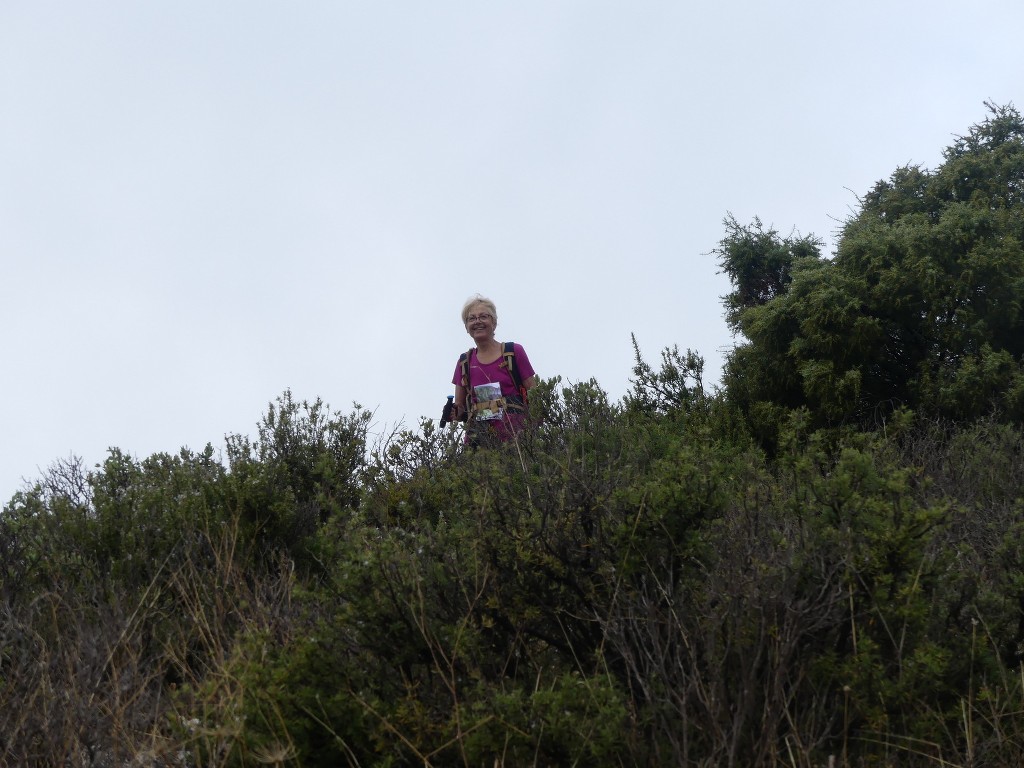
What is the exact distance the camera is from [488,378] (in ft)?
27.2

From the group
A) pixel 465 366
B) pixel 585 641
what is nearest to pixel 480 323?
pixel 465 366

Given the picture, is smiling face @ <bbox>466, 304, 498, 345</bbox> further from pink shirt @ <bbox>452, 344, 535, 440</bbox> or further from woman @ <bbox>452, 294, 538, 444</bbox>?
pink shirt @ <bbox>452, 344, 535, 440</bbox>

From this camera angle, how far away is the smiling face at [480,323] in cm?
848

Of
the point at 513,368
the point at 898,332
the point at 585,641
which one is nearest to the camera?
the point at 585,641

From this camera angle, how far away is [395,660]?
11.3 feet

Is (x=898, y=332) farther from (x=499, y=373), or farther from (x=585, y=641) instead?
(x=585, y=641)

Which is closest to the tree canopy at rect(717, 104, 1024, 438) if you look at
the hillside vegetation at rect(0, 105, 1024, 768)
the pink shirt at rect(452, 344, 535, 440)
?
the pink shirt at rect(452, 344, 535, 440)

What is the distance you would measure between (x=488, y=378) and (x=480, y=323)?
50 cm

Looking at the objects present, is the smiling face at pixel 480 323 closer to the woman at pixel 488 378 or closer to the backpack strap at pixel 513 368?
the woman at pixel 488 378

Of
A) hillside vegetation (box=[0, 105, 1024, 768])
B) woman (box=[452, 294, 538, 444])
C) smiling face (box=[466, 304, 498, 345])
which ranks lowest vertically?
hillside vegetation (box=[0, 105, 1024, 768])

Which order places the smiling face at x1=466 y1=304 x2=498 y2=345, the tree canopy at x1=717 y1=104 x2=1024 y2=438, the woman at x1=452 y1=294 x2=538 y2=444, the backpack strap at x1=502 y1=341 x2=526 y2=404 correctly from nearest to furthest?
the woman at x1=452 y1=294 x2=538 y2=444 → the backpack strap at x1=502 y1=341 x2=526 y2=404 → the smiling face at x1=466 y1=304 x2=498 y2=345 → the tree canopy at x1=717 y1=104 x2=1024 y2=438

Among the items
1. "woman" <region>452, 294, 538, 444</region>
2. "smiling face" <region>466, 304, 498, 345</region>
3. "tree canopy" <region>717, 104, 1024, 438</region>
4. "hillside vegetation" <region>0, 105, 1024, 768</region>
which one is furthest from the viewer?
"tree canopy" <region>717, 104, 1024, 438</region>

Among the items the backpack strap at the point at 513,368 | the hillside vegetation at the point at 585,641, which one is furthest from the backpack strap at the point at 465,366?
the hillside vegetation at the point at 585,641

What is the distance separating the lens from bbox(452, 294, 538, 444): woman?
7.79 meters
